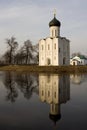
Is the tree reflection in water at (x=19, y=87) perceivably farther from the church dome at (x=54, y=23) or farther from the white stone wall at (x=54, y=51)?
the church dome at (x=54, y=23)

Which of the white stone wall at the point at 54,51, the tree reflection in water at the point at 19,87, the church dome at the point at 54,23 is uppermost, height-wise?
the church dome at the point at 54,23

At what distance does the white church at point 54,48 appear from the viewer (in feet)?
189

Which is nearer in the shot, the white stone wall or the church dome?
the church dome

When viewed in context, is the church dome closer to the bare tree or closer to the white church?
the white church

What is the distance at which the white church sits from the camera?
57.5m

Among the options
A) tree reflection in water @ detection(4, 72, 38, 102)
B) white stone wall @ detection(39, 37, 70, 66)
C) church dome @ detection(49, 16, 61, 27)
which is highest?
church dome @ detection(49, 16, 61, 27)

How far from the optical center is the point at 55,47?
191 feet

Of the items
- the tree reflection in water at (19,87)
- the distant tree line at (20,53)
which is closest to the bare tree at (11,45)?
the distant tree line at (20,53)

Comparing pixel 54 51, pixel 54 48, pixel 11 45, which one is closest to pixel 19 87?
pixel 54 51

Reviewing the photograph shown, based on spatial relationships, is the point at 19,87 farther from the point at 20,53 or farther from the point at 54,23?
the point at 20,53

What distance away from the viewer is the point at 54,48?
58.4m

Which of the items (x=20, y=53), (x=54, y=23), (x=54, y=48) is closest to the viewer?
(x=54, y=23)

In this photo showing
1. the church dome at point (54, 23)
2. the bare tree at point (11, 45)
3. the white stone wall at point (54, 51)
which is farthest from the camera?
the bare tree at point (11, 45)

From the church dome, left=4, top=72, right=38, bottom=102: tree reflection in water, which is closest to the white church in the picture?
the church dome
